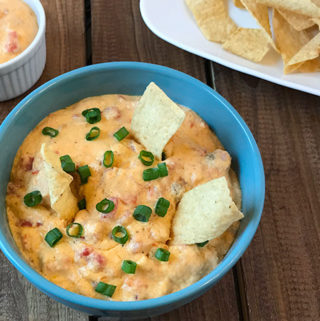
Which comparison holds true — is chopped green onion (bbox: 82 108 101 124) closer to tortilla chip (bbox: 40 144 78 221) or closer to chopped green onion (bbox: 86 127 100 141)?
chopped green onion (bbox: 86 127 100 141)

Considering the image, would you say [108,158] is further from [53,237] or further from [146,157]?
[53,237]

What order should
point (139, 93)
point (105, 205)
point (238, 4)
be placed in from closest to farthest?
point (105, 205), point (139, 93), point (238, 4)

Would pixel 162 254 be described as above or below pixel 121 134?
below

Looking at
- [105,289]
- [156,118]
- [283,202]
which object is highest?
[156,118]

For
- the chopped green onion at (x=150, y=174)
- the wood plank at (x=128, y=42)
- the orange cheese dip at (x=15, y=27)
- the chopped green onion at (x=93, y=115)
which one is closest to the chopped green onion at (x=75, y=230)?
the chopped green onion at (x=150, y=174)

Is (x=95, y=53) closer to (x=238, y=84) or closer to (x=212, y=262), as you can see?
(x=238, y=84)

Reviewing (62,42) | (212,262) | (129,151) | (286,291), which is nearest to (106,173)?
(129,151)

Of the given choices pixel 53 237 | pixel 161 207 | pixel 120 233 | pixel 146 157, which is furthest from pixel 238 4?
pixel 53 237
